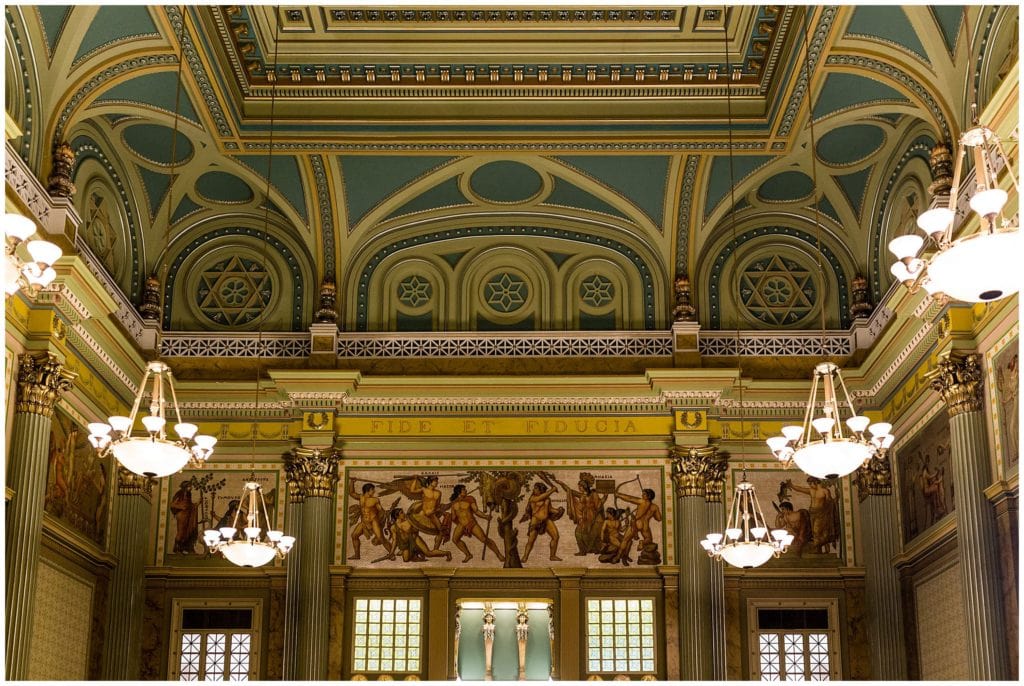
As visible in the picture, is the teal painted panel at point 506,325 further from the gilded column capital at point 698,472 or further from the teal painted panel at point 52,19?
the teal painted panel at point 52,19

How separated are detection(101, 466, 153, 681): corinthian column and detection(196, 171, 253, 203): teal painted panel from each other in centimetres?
405

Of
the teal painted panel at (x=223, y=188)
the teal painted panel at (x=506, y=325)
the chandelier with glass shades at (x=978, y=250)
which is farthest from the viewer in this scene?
the teal painted panel at (x=506, y=325)

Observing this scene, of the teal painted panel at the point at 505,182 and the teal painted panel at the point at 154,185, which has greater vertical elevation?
the teal painted panel at the point at 505,182

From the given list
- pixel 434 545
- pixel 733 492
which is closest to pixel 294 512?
pixel 434 545

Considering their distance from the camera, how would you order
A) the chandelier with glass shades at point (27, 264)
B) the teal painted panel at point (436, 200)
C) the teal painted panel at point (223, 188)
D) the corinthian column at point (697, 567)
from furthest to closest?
1. the teal painted panel at point (436, 200)
2. the teal painted panel at point (223, 188)
3. the corinthian column at point (697, 567)
4. the chandelier with glass shades at point (27, 264)

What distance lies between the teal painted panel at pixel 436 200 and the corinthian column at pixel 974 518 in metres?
7.20

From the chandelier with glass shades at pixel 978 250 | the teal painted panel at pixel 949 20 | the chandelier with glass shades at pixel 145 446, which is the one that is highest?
the teal painted panel at pixel 949 20

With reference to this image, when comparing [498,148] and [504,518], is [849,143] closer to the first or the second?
[498,148]

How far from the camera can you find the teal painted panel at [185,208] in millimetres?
→ 16875

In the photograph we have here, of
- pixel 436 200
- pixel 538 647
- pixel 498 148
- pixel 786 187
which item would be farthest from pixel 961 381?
pixel 436 200

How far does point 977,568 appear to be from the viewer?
1161 cm

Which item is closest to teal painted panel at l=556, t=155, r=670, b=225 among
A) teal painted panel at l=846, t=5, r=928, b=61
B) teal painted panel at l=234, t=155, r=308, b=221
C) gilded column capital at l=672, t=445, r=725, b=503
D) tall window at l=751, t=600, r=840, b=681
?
gilded column capital at l=672, t=445, r=725, b=503

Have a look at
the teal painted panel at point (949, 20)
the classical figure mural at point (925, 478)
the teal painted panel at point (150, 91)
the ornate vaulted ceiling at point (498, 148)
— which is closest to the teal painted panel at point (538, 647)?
the ornate vaulted ceiling at point (498, 148)

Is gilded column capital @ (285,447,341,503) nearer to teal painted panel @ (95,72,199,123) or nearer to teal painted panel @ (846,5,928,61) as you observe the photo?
teal painted panel @ (95,72,199,123)
